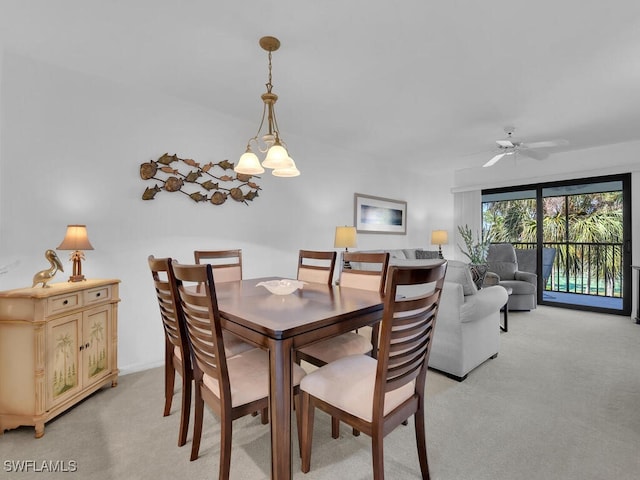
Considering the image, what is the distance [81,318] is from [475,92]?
3570 mm

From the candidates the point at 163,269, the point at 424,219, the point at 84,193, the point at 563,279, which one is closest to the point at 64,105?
the point at 84,193

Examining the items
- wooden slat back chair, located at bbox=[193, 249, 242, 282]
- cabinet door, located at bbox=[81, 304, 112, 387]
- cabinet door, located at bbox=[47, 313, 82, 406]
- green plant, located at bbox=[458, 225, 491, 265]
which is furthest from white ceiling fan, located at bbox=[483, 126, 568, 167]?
cabinet door, located at bbox=[47, 313, 82, 406]

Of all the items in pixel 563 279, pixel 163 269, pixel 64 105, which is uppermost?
pixel 64 105

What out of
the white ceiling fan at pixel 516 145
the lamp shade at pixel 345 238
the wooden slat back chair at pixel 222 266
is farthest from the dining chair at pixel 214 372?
the white ceiling fan at pixel 516 145

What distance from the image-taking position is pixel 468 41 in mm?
2094

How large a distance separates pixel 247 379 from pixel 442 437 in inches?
46.5

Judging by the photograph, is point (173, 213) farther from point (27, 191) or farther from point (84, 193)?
point (27, 191)

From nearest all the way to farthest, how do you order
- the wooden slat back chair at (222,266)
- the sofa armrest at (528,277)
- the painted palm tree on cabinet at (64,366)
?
the painted palm tree on cabinet at (64,366) → the wooden slat back chair at (222,266) → the sofa armrest at (528,277)

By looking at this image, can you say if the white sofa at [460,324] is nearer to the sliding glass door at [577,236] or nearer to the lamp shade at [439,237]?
the lamp shade at [439,237]

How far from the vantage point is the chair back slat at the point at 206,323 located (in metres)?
1.27

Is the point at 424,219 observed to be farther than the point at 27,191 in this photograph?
Yes

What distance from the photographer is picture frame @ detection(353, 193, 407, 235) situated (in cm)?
479

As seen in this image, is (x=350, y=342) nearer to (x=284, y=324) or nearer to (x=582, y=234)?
(x=284, y=324)
